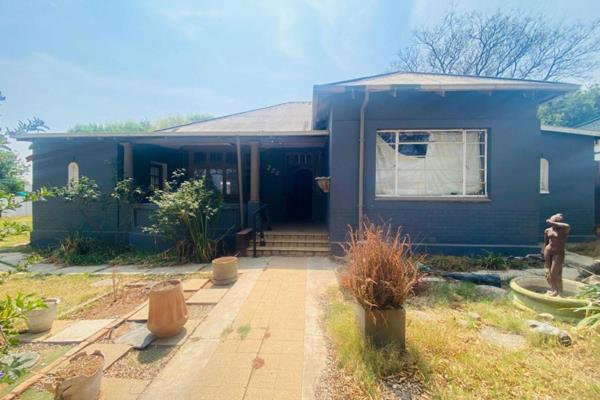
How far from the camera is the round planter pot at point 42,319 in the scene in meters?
3.01

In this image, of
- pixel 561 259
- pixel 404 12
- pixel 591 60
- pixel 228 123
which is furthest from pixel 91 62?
pixel 591 60

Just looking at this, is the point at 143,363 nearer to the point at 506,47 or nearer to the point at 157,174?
the point at 157,174

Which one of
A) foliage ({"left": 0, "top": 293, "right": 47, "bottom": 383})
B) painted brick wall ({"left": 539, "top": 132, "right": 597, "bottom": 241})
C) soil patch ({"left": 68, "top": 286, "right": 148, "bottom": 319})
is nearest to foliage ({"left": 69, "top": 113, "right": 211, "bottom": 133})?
soil patch ({"left": 68, "top": 286, "right": 148, "bottom": 319})

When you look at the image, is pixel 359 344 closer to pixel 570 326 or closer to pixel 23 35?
pixel 570 326

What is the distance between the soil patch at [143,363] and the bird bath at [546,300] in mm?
4350

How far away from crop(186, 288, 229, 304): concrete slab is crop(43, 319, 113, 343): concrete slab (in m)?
1.02

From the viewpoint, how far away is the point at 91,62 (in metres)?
8.24

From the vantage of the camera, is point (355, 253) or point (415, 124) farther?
point (415, 124)

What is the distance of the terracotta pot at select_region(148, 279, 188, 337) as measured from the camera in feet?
9.34

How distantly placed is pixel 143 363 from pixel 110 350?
504mm

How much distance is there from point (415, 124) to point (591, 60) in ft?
59.8

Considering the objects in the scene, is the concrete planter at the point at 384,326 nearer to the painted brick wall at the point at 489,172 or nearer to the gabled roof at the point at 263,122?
the painted brick wall at the point at 489,172

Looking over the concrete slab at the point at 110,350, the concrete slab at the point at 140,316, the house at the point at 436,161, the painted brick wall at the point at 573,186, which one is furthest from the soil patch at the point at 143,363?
the painted brick wall at the point at 573,186

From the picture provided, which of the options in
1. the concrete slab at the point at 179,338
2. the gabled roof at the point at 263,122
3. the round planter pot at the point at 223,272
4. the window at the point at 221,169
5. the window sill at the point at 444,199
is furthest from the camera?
the window at the point at 221,169
